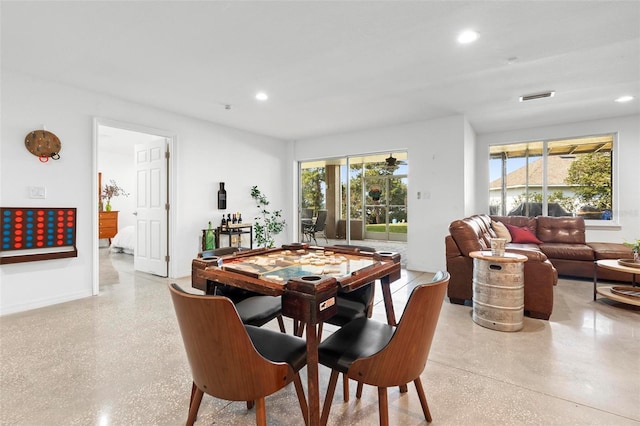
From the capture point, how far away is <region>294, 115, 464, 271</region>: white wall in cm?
489

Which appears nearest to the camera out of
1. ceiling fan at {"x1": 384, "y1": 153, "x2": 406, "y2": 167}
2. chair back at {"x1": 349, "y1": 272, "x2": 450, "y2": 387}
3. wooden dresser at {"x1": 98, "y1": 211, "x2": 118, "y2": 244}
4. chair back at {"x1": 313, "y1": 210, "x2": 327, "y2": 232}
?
chair back at {"x1": 349, "y1": 272, "x2": 450, "y2": 387}

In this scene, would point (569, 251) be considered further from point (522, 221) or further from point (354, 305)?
point (354, 305)

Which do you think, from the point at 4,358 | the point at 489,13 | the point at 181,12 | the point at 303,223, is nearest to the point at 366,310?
the point at 489,13

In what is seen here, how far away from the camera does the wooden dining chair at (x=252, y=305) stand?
1951 mm

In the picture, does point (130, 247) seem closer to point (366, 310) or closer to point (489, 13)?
point (366, 310)

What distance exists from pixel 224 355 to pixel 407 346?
0.75 metres

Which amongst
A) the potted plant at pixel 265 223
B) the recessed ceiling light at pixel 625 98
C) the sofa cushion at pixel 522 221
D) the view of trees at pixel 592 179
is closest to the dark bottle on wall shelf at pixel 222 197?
the potted plant at pixel 265 223

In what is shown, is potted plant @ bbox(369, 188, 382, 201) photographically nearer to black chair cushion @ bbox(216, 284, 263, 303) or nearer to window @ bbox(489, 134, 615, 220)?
window @ bbox(489, 134, 615, 220)

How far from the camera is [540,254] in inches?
120

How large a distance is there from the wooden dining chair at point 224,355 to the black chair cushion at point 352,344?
200 mm

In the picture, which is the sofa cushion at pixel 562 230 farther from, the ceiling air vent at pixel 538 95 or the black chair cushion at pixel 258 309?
the black chair cushion at pixel 258 309

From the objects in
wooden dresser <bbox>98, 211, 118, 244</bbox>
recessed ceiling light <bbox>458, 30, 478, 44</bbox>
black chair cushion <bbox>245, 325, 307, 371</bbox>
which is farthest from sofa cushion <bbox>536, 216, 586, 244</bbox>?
wooden dresser <bbox>98, 211, 118, 244</bbox>

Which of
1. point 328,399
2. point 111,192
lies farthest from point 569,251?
point 111,192

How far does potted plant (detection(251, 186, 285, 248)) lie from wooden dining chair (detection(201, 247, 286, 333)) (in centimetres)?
361
